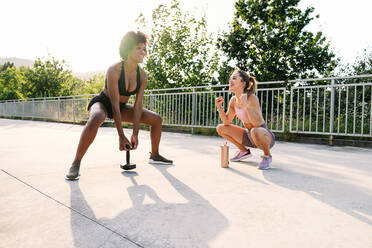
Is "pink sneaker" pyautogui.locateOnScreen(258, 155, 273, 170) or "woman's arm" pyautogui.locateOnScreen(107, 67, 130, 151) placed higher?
"woman's arm" pyautogui.locateOnScreen(107, 67, 130, 151)

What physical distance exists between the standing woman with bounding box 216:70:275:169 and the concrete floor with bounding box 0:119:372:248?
32cm

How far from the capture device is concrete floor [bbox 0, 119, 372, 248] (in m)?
1.28

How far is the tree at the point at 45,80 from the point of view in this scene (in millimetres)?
22859

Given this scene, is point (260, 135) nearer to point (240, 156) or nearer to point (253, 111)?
point (253, 111)

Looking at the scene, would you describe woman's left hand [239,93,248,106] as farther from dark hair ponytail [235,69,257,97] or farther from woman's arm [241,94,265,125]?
dark hair ponytail [235,69,257,97]


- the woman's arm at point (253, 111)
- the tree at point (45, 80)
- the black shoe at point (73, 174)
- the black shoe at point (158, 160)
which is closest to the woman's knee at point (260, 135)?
the woman's arm at point (253, 111)

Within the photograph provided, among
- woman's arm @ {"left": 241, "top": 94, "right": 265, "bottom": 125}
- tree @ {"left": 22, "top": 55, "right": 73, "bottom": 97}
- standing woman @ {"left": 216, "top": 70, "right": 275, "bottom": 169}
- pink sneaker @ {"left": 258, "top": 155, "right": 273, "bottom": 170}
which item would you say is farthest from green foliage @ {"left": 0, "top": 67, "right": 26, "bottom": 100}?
pink sneaker @ {"left": 258, "top": 155, "right": 273, "bottom": 170}

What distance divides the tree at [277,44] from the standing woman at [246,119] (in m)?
9.36

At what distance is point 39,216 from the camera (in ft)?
5.00

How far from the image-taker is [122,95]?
297cm

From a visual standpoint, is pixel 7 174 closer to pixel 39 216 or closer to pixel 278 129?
pixel 39 216

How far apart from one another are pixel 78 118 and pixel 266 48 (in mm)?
8940

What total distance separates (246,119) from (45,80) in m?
23.4

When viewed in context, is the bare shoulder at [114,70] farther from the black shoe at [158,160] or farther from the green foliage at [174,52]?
the green foliage at [174,52]
